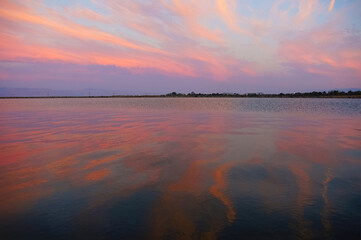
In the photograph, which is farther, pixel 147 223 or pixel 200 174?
pixel 200 174

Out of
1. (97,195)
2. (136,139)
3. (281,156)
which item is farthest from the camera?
(136,139)

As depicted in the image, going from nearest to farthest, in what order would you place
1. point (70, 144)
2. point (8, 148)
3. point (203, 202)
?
point (203, 202) < point (8, 148) < point (70, 144)

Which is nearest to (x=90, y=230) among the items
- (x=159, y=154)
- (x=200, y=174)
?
(x=200, y=174)

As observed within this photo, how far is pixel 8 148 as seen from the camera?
42.0ft

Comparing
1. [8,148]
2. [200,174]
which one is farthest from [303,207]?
[8,148]

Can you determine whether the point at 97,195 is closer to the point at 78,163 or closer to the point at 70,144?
the point at 78,163

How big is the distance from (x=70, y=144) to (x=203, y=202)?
33.8 ft

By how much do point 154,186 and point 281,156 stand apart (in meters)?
6.64

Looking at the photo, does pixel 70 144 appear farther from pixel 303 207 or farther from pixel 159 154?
pixel 303 207

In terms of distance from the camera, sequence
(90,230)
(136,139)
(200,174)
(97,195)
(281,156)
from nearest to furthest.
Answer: (90,230) < (97,195) < (200,174) < (281,156) < (136,139)

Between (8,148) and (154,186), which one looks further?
(8,148)

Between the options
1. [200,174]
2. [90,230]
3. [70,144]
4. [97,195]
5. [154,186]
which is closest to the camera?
[90,230]

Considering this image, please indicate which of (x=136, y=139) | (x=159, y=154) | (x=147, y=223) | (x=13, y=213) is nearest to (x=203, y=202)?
(x=147, y=223)

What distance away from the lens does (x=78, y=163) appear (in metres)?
9.87
